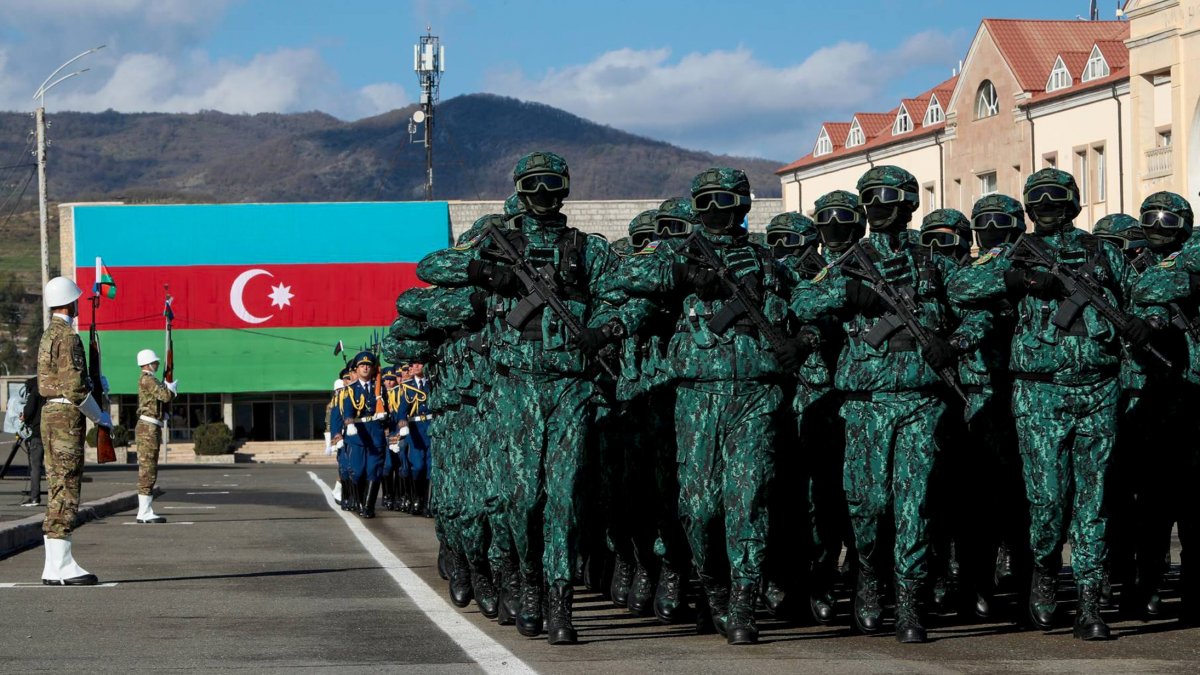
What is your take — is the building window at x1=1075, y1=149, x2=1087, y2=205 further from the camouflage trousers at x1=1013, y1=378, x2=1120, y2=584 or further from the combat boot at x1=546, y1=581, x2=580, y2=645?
the combat boot at x1=546, y1=581, x2=580, y2=645

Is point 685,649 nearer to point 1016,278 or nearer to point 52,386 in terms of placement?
point 1016,278

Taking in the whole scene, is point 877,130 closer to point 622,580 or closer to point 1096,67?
point 1096,67

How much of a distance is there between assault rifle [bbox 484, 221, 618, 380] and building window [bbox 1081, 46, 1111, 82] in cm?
4447

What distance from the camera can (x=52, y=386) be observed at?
13.7 m

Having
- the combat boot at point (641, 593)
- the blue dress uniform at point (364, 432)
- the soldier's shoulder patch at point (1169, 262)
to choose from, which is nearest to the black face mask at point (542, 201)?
the combat boot at point (641, 593)

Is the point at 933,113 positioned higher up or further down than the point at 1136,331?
higher up

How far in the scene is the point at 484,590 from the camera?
39.0ft

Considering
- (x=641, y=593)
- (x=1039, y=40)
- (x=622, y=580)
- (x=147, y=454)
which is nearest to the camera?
(x=641, y=593)

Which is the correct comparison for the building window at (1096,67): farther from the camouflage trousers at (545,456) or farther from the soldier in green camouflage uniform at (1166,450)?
the camouflage trousers at (545,456)

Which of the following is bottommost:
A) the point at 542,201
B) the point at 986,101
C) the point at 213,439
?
the point at 213,439

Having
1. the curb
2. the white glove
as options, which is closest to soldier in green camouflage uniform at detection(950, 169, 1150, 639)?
the white glove

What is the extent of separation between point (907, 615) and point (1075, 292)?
185 cm

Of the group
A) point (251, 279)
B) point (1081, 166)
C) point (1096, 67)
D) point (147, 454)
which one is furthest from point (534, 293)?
point (251, 279)

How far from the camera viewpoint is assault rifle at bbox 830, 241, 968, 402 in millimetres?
10547
